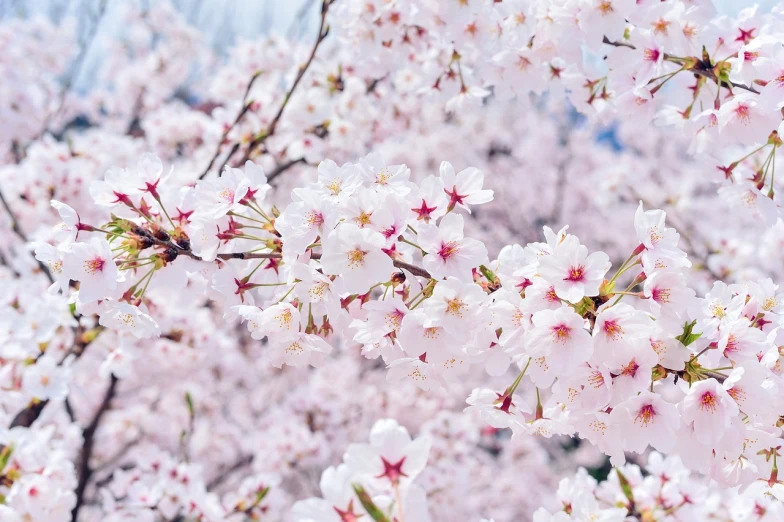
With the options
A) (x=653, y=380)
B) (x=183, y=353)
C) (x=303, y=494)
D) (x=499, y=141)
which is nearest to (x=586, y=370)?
(x=653, y=380)

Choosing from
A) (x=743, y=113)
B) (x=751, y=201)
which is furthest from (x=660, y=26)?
(x=751, y=201)

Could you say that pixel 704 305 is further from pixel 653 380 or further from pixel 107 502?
pixel 107 502

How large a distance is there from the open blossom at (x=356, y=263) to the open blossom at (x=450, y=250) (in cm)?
9

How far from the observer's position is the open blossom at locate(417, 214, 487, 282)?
1.21 metres

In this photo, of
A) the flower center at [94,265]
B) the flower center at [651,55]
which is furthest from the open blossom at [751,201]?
the flower center at [94,265]

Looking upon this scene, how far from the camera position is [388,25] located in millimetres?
2594

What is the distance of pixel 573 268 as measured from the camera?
3.70 feet

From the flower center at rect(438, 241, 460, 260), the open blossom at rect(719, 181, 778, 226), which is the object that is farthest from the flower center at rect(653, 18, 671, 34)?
the flower center at rect(438, 241, 460, 260)

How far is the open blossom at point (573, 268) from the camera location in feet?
3.63

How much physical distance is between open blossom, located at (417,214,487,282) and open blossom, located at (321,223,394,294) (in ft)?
0.30

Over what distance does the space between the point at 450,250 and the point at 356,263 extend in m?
0.21

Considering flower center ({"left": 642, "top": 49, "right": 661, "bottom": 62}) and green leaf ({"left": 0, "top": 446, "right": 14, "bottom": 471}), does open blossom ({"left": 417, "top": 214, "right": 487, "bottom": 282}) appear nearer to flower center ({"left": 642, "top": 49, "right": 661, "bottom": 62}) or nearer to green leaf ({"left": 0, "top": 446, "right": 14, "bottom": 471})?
flower center ({"left": 642, "top": 49, "right": 661, "bottom": 62})

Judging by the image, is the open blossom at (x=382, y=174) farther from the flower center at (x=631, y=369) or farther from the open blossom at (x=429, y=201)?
the flower center at (x=631, y=369)

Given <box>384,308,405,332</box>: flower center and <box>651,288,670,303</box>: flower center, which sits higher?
<box>651,288,670,303</box>: flower center
